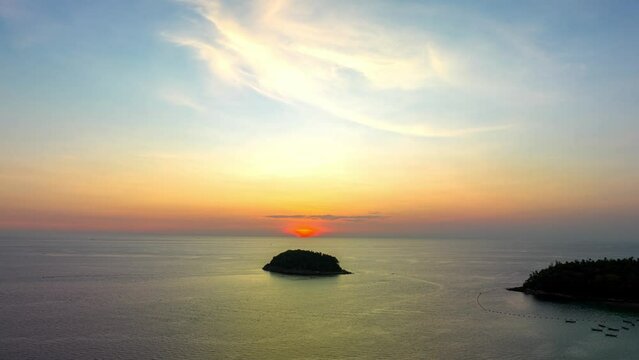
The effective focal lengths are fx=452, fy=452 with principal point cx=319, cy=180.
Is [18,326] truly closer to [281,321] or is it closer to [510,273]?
[281,321]

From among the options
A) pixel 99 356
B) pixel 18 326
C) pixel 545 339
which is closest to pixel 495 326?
pixel 545 339

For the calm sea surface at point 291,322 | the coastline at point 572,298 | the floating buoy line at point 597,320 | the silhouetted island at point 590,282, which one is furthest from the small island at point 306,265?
the floating buoy line at point 597,320

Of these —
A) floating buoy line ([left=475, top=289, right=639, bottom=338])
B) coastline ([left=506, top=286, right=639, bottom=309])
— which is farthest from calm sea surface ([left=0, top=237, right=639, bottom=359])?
coastline ([left=506, top=286, right=639, bottom=309])

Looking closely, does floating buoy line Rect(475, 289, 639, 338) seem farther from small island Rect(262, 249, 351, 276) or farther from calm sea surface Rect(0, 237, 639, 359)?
small island Rect(262, 249, 351, 276)

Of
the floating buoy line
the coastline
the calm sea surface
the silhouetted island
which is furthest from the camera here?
the silhouetted island

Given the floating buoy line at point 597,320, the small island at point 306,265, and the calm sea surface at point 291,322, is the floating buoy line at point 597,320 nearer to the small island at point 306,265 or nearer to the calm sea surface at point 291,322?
the calm sea surface at point 291,322
